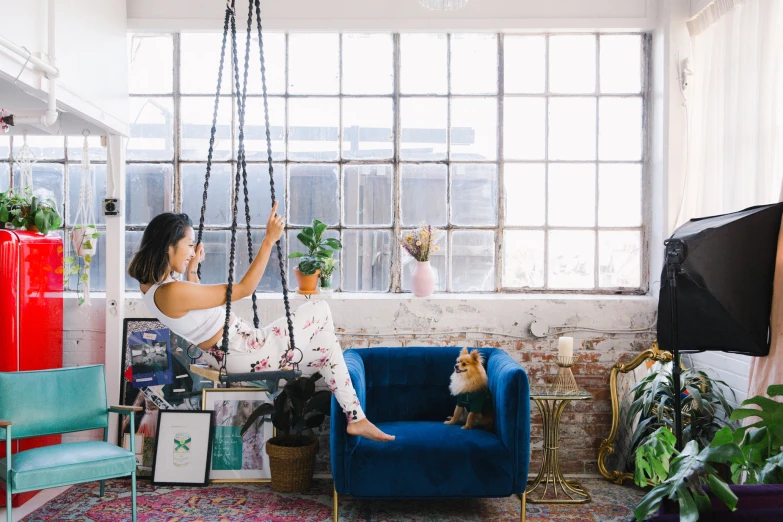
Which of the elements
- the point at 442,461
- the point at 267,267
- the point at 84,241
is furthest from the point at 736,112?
the point at 84,241

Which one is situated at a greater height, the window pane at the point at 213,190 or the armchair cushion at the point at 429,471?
the window pane at the point at 213,190

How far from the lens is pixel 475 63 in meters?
4.79

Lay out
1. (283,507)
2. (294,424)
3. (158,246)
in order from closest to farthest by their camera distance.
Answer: (158,246)
(283,507)
(294,424)

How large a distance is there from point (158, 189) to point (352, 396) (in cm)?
242

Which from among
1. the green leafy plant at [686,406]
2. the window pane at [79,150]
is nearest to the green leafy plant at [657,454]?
the green leafy plant at [686,406]

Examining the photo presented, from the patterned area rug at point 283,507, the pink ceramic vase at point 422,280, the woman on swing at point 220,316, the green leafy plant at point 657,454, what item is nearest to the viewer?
the woman on swing at point 220,316

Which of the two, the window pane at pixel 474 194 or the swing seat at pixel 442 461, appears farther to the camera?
the window pane at pixel 474 194

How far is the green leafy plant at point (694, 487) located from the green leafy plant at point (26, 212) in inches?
147

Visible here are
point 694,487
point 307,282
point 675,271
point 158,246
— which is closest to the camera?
point 694,487

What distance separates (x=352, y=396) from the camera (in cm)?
334

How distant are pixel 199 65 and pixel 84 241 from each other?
1.50 metres

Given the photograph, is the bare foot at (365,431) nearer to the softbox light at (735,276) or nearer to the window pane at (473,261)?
the softbox light at (735,276)

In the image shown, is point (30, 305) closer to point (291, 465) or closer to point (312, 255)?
point (312, 255)

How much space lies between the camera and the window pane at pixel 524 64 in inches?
188
